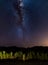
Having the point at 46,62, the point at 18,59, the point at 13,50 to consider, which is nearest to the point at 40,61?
the point at 46,62

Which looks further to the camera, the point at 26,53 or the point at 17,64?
the point at 26,53

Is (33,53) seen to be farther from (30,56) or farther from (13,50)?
(13,50)

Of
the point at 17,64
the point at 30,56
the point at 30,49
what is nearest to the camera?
the point at 17,64

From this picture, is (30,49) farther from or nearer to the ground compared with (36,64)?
farther from the ground

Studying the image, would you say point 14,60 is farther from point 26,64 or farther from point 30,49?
point 30,49

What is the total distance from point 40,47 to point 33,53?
399mm

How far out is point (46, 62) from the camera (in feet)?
17.0

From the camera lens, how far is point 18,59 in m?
5.32

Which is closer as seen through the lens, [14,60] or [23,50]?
[14,60]

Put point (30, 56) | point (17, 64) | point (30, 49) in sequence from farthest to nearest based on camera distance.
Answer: point (30, 49) → point (30, 56) → point (17, 64)

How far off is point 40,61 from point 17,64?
51cm

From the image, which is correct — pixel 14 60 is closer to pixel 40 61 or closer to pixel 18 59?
pixel 18 59

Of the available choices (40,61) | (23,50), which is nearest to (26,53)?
(23,50)

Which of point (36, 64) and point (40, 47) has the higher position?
point (40, 47)
